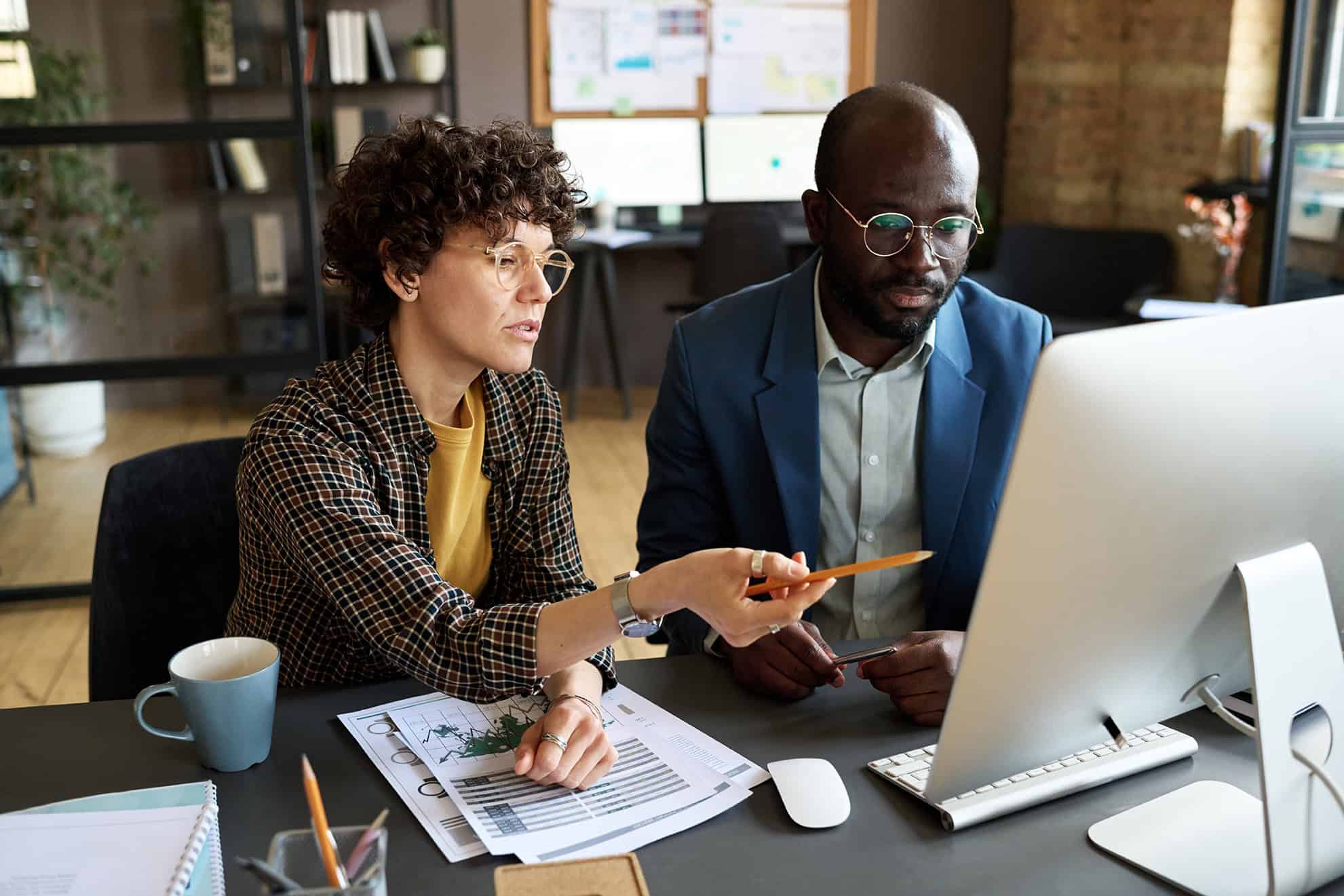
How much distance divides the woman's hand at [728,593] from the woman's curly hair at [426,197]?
19.0 inches

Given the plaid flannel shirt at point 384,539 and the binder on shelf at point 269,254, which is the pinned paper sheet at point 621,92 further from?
the plaid flannel shirt at point 384,539

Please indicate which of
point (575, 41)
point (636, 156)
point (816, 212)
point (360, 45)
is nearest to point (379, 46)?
point (360, 45)

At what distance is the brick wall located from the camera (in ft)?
15.1

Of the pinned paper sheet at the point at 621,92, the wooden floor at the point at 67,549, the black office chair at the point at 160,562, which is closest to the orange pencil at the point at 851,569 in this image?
the black office chair at the point at 160,562

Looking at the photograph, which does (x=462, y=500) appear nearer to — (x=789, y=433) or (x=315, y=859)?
(x=789, y=433)

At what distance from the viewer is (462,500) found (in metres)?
1.41

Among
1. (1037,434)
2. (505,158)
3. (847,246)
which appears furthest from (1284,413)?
(505,158)

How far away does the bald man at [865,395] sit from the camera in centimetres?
148

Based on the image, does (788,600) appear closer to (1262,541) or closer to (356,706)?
(1262,541)

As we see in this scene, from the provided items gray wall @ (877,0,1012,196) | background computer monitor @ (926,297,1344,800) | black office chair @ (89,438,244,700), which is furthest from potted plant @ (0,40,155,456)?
gray wall @ (877,0,1012,196)

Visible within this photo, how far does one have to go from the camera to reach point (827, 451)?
1603 millimetres

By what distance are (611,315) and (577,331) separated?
179 mm

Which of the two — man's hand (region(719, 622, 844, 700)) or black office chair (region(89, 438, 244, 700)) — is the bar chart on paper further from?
black office chair (region(89, 438, 244, 700))

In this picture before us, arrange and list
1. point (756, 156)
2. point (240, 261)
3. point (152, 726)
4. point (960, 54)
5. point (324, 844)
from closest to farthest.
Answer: point (324, 844), point (152, 726), point (240, 261), point (756, 156), point (960, 54)
